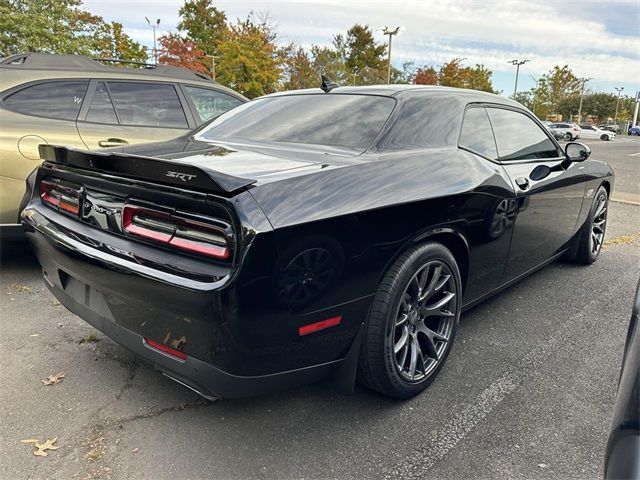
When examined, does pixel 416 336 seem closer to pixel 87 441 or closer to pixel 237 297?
pixel 237 297

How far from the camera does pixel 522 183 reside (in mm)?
2936

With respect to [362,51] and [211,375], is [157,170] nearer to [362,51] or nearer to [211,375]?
[211,375]

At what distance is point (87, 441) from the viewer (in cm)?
200

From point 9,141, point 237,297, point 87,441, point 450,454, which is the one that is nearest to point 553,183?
point 450,454

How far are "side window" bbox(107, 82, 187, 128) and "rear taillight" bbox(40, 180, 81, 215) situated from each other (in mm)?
2073

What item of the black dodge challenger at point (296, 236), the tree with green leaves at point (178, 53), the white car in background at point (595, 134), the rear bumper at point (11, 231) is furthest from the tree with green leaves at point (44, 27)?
the white car in background at point (595, 134)

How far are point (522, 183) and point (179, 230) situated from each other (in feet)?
7.23

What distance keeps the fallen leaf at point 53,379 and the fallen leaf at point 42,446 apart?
18.0 inches

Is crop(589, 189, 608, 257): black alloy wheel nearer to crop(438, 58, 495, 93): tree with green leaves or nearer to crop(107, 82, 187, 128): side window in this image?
crop(107, 82, 187, 128): side window

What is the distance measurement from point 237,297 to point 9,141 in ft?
10.3

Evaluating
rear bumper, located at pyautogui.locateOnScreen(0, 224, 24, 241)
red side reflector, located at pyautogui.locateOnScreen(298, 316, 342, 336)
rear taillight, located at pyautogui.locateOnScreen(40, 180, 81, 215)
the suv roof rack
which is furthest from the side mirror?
rear bumper, located at pyautogui.locateOnScreen(0, 224, 24, 241)

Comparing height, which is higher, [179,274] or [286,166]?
[286,166]

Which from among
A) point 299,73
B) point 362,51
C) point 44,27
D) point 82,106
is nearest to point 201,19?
point 299,73

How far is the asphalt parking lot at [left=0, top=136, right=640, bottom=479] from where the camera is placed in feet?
6.19
